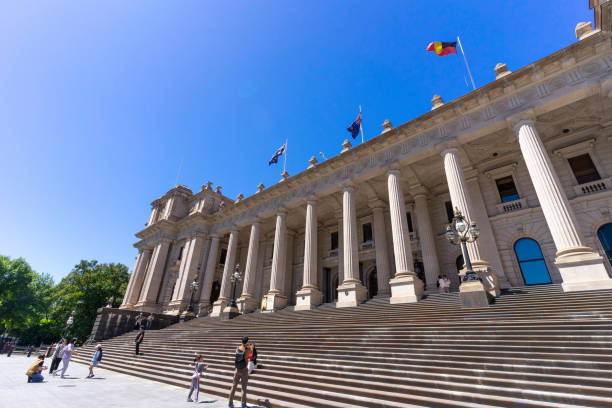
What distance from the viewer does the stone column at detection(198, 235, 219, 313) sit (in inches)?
1003

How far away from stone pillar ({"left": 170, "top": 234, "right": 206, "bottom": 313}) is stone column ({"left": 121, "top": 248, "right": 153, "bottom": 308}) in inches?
258

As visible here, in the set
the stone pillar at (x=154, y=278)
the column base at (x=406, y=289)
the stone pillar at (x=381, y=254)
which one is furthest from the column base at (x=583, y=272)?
the stone pillar at (x=154, y=278)

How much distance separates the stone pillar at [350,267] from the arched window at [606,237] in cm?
1159

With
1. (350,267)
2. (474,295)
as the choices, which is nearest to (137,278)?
(350,267)

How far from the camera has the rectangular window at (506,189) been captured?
54.7 ft

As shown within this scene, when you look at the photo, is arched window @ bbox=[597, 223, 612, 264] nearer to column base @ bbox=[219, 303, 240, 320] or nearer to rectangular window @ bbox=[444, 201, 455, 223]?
rectangular window @ bbox=[444, 201, 455, 223]

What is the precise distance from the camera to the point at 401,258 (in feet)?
46.4

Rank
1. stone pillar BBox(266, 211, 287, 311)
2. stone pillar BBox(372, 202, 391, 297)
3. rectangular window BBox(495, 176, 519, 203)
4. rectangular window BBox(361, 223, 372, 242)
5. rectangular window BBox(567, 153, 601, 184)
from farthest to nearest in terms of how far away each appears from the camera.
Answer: rectangular window BBox(361, 223, 372, 242) → stone pillar BBox(266, 211, 287, 311) → stone pillar BBox(372, 202, 391, 297) → rectangular window BBox(495, 176, 519, 203) → rectangular window BBox(567, 153, 601, 184)

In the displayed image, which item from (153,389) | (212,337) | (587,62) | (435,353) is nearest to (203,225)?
(212,337)

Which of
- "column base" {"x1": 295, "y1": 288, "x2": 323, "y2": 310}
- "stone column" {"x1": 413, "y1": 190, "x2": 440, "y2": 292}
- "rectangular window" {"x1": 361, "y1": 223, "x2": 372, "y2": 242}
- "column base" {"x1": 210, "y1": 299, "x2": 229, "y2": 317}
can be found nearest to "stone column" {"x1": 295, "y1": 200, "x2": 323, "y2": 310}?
"column base" {"x1": 295, "y1": 288, "x2": 323, "y2": 310}


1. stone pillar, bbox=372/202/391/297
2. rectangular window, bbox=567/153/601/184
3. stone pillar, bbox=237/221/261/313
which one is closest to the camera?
rectangular window, bbox=567/153/601/184

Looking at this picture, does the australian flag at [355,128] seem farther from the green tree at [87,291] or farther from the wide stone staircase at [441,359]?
the green tree at [87,291]

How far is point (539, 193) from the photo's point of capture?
36.9ft

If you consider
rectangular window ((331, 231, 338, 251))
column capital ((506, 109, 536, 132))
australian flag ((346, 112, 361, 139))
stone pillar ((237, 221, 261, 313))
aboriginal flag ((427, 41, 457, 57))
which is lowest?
stone pillar ((237, 221, 261, 313))
